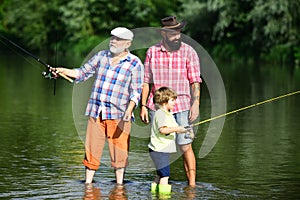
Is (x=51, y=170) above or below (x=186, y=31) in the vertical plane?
below

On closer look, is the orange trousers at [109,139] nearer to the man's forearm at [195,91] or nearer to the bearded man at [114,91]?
the bearded man at [114,91]

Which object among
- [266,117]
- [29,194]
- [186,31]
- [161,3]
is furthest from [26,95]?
[161,3]

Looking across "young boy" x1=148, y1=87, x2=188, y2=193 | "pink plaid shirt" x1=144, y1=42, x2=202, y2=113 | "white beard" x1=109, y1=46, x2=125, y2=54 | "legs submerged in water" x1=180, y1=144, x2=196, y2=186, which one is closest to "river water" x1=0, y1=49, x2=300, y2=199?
"legs submerged in water" x1=180, y1=144, x2=196, y2=186

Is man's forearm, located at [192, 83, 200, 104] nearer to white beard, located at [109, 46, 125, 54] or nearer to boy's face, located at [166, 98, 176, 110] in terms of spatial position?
boy's face, located at [166, 98, 176, 110]

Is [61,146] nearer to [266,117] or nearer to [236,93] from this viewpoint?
[266,117]

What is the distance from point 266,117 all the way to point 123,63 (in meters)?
9.06

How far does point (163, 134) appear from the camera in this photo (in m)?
10.4

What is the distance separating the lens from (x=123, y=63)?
35.1ft

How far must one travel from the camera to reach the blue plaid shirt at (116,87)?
10.6 meters

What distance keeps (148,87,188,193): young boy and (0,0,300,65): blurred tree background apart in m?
14.9

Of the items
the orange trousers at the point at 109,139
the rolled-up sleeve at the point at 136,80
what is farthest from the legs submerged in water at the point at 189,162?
the rolled-up sleeve at the point at 136,80

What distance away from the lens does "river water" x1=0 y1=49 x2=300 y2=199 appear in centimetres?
1055

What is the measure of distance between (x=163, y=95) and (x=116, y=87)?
61 cm

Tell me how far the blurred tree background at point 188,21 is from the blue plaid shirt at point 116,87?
14.5 metres
